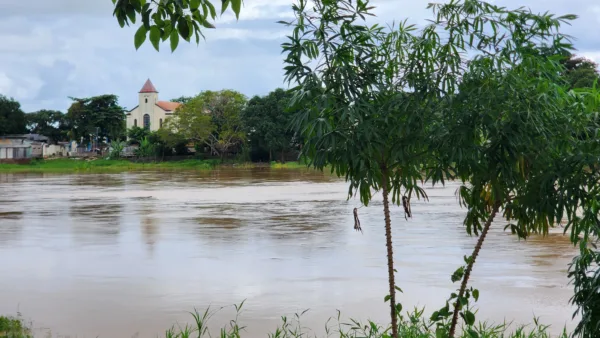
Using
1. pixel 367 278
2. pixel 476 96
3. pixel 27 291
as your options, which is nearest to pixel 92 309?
pixel 27 291

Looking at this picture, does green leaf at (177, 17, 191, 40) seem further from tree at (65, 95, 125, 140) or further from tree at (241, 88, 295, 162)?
tree at (65, 95, 125, 140)

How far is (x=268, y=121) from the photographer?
67.1 m

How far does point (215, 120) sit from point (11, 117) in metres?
29.4

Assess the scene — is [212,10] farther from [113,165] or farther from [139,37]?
[113,165]

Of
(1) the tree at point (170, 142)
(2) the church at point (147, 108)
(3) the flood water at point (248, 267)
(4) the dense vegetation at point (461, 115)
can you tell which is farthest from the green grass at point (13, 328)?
(2) the church at point (147, 108)

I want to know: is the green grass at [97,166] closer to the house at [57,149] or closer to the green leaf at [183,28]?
the house at [57,149]

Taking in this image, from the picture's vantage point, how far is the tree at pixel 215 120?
73.9 meters

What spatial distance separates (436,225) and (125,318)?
1170 centimetres

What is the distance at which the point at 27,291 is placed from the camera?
1111 cm

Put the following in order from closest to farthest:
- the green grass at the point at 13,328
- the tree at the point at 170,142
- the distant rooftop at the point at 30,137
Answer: the green grass at the point at 13,328 → the tree at the point at 170,142 → the distant rooftop at the point at 30,137

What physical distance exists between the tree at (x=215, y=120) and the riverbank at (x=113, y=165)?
216 cm

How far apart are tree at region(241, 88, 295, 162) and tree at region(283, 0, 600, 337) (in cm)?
5994

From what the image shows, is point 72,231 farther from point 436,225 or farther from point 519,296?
point 519,296

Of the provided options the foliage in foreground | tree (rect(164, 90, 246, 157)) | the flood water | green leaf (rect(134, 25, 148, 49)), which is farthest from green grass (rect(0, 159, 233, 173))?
green leaf (rect(134, 25, 148, 49))
